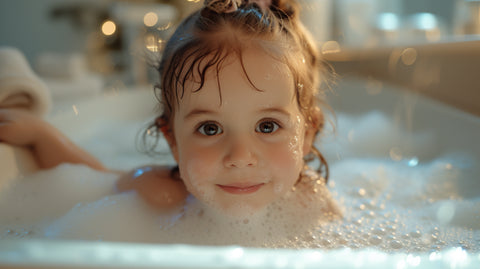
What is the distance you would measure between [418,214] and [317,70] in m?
0.42

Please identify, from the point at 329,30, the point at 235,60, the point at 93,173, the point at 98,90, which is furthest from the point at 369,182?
the point at 329,30

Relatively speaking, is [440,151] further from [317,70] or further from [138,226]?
[138,226]

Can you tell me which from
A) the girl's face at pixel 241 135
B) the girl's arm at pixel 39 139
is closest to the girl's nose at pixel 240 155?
the girl's face at pixel 241 135

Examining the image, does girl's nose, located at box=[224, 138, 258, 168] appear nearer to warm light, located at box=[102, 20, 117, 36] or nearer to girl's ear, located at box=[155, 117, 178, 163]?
girl's ear, located at box=[155, 117, 178, 163]

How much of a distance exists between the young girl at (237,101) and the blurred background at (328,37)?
230mm

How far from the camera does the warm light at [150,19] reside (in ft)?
8.53

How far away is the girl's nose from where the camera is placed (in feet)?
2.21

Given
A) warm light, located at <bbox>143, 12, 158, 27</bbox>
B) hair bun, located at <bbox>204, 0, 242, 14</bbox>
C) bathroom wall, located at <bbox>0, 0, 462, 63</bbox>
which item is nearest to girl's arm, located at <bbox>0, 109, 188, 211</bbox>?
hair bun, located at <bbox>204, 0, 242, 14</bbox>

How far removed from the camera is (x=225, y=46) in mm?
702

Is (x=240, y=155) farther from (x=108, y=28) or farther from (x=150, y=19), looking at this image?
(x=108, y=28)

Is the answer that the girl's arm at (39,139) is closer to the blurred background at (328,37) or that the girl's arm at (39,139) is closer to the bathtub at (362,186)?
the bathtub at (362,186)

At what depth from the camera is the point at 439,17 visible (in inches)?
111

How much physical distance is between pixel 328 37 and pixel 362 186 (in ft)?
6.82

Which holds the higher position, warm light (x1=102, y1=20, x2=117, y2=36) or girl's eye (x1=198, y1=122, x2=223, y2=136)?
girl's eye (x1=198, y1=122, x2=223, y2=136)
